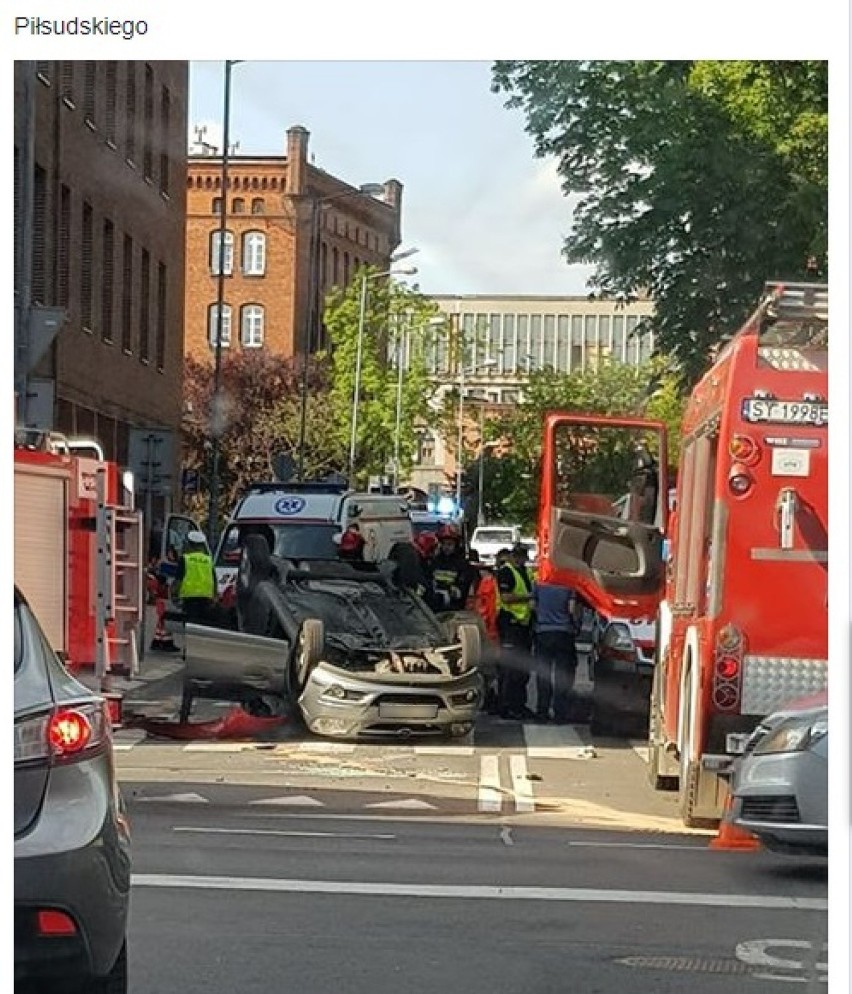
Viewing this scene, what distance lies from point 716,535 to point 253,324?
172 cm

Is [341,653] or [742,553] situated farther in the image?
[742,553]

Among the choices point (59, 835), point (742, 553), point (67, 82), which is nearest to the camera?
point (59, 835)

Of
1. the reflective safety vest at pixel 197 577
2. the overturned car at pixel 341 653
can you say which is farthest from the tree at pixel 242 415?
the overturned car at pixel 341 653

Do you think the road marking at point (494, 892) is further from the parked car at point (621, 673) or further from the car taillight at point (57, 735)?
the parked car at point (621, 673)

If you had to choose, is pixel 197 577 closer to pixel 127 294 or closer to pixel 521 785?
pixel 127 294

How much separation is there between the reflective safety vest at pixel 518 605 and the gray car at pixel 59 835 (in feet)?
4.69

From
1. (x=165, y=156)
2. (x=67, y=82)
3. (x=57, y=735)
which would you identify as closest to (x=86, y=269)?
(x=165, y=156)

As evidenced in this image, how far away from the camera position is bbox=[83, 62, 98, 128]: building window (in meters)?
3.91

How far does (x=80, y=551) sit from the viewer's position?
4.52m

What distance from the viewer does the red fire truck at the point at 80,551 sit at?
4.04 m

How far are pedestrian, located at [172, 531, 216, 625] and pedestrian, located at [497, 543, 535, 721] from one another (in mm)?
702

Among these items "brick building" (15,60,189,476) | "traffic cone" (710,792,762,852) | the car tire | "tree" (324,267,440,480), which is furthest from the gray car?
the car tire

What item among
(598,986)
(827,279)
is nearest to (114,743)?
(598,986)

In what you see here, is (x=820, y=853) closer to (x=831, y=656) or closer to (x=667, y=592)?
(x=831, y=656)
